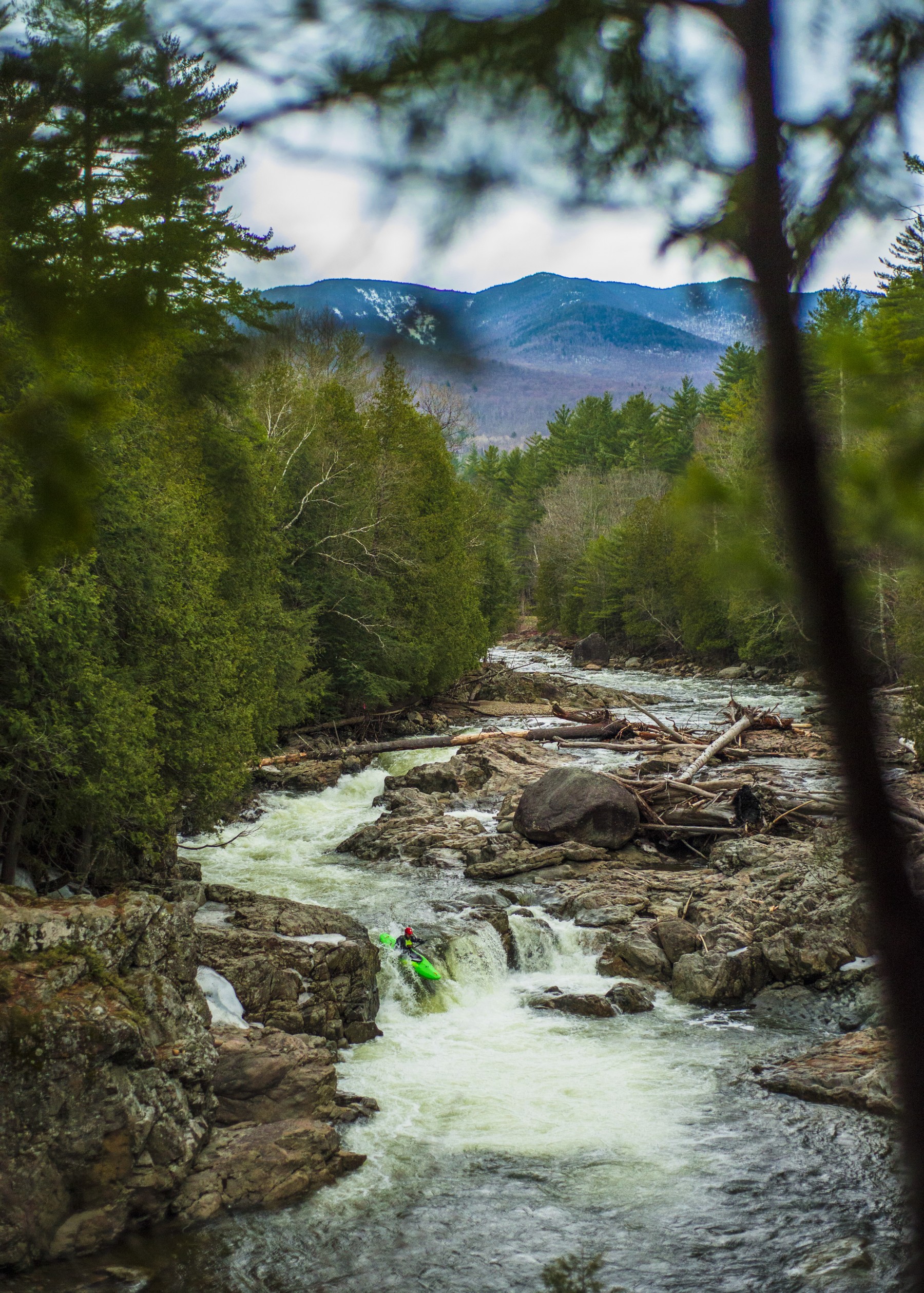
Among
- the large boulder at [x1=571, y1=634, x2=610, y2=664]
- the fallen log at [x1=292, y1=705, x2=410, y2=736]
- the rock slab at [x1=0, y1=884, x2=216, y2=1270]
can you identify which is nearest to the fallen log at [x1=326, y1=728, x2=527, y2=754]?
the fallen log at [x1=292, y1=705, x2=410, y2=736]

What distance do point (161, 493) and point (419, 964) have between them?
287 inches

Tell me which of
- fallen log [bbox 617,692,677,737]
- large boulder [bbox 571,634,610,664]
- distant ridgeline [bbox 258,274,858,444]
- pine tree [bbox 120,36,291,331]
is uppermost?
pine tree [bbox 120,36,291,331]

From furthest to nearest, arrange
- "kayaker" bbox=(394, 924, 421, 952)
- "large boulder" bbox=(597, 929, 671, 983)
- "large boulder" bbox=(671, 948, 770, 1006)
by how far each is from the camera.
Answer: "kayaker" bbox=(394, 924, 421, 952)
"large boulder" bbox=(597, 929, 671, 983)
"large boulder" bbox=(671, 948, 770, 1006)

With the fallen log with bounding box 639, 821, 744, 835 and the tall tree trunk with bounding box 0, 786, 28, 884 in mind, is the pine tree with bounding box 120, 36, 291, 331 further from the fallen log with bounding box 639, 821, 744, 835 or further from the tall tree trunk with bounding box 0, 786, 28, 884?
the fallen log with bounding box 639, 821, 744, 835

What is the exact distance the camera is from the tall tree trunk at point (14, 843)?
984 cm

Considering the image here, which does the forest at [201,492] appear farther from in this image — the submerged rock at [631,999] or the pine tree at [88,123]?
the submerged rock at [631,999]

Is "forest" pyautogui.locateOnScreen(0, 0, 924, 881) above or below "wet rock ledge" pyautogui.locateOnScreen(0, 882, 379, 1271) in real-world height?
above

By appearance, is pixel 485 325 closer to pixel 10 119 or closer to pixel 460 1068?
pixel 10 119

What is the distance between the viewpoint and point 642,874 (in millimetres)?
14328

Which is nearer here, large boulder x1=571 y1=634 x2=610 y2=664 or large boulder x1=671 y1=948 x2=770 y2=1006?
large boulder x1=671 y1=948 x2=770 y2=1006

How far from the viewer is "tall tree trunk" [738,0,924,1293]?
1.32 meters

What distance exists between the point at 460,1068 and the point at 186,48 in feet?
30.6

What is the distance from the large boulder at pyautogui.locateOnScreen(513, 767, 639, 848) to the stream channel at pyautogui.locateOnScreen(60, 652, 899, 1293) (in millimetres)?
3880

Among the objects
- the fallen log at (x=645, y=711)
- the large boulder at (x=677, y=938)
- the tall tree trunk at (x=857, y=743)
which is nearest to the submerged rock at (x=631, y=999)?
the large boulder at (x=677, y=938)
